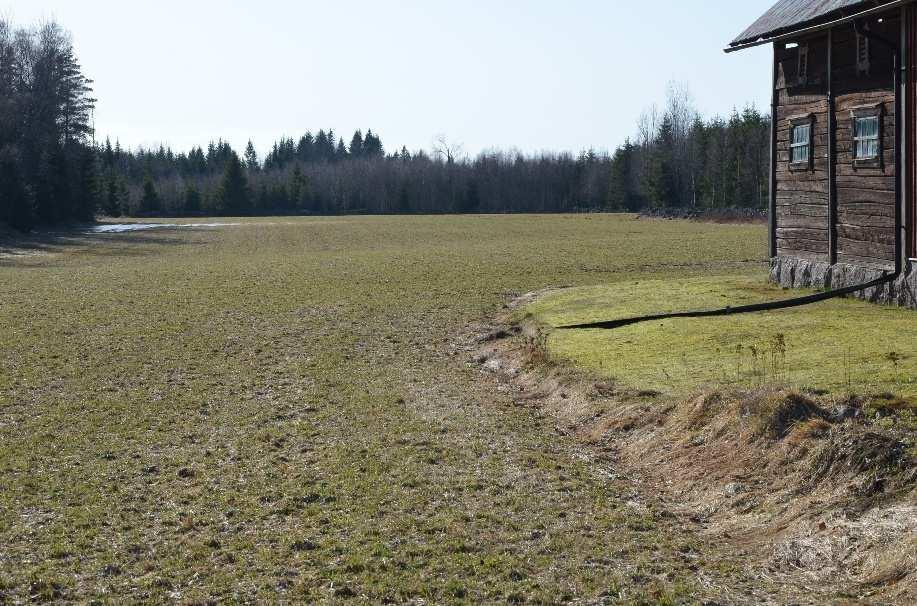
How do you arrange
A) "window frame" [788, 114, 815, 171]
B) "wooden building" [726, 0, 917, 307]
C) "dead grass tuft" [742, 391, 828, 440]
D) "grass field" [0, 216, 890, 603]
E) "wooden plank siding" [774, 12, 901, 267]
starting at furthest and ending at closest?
"window frame" [788, 114, 815, 171] < "wooden plank siding" [774, 12, 901, 267] < "wooden building" [726, 0, 917, 307] < "dead grass tuft" [742, 391, 828, 440] < "grass field" [0, 216, 890, 603]

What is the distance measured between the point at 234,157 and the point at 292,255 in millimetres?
103498

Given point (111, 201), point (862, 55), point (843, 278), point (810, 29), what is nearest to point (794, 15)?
point (810, 29)

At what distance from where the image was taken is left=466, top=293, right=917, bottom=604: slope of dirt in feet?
24.4

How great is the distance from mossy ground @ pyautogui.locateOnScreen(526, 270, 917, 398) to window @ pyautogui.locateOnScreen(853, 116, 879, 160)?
9.67ft

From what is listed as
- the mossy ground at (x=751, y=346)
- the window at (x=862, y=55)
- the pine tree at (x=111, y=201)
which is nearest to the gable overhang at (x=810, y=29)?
the window at (x=862, y=55)

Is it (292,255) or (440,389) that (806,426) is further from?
(292,255)

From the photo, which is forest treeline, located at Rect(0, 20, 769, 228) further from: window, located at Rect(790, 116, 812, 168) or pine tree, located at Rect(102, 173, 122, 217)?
window, located at Rect(790, 116, 812, 168)

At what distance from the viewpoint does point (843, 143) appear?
21.6 m

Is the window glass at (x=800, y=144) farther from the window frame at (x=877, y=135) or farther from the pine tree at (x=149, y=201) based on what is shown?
the pine tree at (x=149, y=201)

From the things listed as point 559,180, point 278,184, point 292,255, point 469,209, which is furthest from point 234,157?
point 292,255

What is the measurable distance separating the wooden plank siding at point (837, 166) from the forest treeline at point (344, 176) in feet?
172

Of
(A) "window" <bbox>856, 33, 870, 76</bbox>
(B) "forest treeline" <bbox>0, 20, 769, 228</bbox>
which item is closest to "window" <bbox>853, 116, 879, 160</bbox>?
(A) "window" <bbox>856, 33, 870, 76</bbox>

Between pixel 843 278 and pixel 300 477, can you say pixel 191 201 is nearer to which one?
pixel 843 278

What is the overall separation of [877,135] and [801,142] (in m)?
3.29
